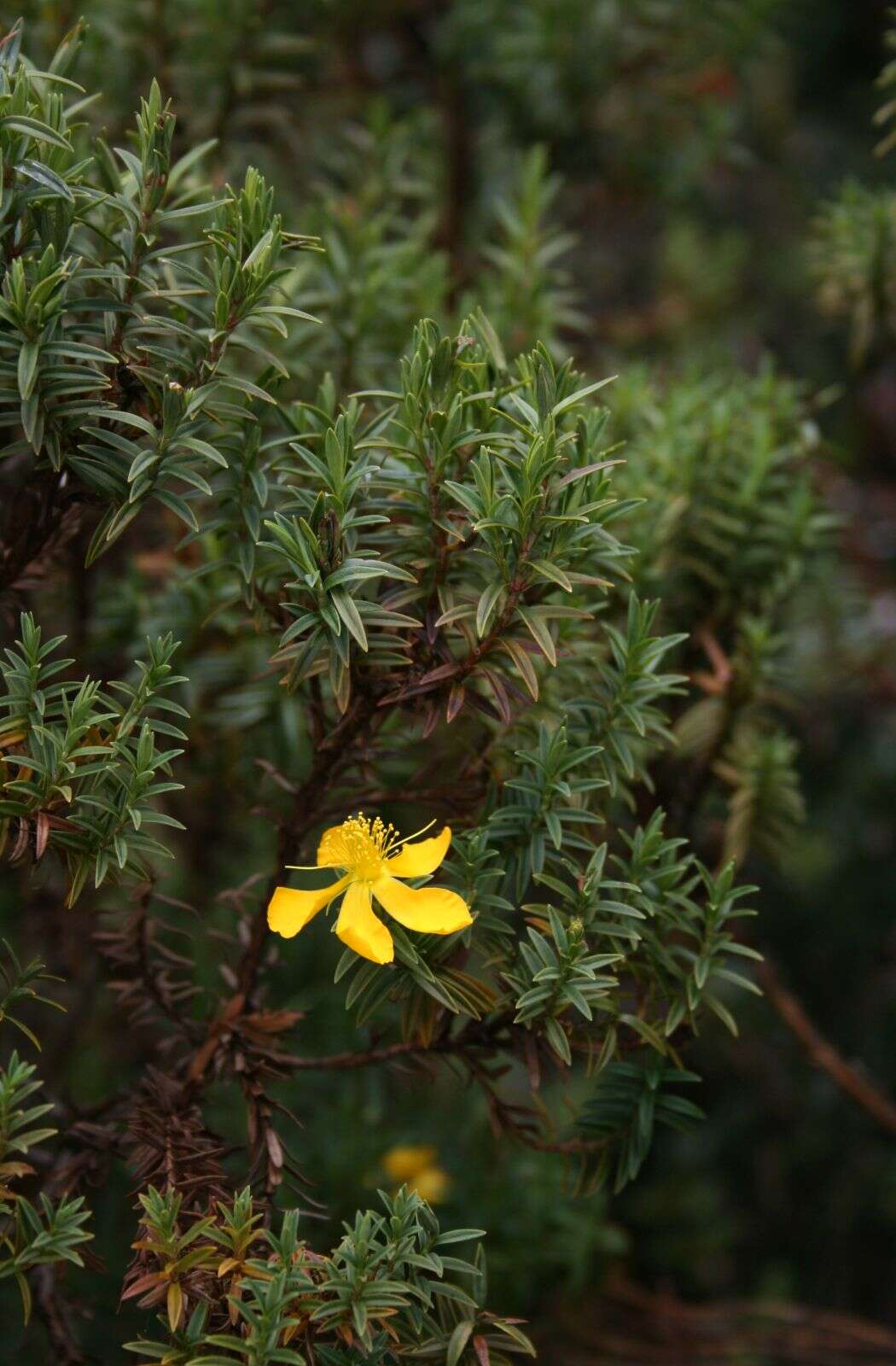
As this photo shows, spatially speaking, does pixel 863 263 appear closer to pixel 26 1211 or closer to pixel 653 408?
pixel 653 408

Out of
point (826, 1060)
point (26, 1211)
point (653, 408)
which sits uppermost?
point (653, 408)

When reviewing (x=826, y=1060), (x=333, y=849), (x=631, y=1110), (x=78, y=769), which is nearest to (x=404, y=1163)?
(x=826, y=1060)

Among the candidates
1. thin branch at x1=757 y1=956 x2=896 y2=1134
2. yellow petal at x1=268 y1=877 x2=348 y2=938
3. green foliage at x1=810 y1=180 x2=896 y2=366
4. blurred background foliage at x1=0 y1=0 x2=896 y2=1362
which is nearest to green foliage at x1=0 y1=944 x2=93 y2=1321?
yellow petal at x1=268 y1=877 x2=348 y2=938

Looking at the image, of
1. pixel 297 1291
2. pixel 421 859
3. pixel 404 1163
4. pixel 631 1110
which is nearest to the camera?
pixel 297 1291

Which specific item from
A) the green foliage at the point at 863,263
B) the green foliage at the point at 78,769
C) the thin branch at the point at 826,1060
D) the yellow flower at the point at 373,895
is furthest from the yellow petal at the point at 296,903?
the green foliage at the point at 863,263

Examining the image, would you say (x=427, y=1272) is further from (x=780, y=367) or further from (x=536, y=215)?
(x=780, y=367)
